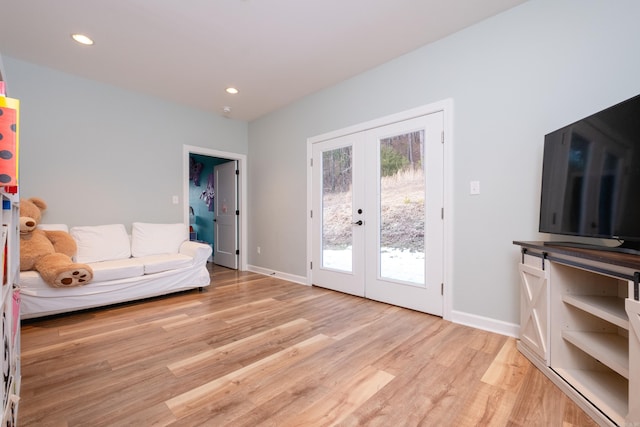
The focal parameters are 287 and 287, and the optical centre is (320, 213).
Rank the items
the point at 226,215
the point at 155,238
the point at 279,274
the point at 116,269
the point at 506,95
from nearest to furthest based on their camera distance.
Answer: the point at 506,95 < the point at 116,269 < the point at 155,238 < the point at 279,274 < the point at 226,215

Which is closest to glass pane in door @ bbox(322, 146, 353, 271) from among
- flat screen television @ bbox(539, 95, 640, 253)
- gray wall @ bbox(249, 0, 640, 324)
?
gray wall @ bbox(249, 0, 640, 324)

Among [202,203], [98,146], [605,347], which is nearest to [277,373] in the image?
[605,347]

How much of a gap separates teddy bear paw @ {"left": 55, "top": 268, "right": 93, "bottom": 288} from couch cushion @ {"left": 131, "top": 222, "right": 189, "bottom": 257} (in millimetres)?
925

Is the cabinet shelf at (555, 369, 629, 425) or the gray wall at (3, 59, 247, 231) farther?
the gray wall at (3, 59, 247, 231)

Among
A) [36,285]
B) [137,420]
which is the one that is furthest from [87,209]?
[137,420]

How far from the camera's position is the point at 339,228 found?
3549 mm

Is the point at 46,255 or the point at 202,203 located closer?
the point at 46,255

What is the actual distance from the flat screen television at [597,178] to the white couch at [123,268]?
3472 millimetres

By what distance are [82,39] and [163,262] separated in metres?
2.27

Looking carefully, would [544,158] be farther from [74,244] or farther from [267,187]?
[74,244]

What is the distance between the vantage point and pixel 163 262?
10.6 feet

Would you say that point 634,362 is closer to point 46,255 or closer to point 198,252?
point 198,252

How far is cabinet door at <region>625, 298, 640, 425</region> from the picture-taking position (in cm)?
112

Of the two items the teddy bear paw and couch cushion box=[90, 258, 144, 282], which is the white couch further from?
the teddy bear paw
